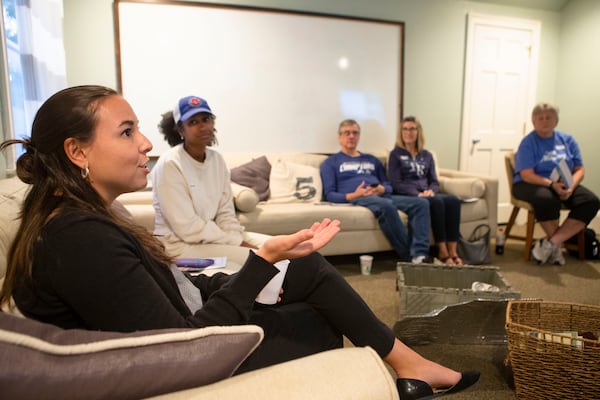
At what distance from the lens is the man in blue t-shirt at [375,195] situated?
322cm

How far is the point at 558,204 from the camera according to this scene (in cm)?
332

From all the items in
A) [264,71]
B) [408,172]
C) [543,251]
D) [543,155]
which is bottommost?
[543,251]

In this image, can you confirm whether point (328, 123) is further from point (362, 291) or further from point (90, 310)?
point (90, 310)

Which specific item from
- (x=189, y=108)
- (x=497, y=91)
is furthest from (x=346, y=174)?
(x=497, y=91)

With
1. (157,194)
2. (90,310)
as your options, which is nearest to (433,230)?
(157,194)

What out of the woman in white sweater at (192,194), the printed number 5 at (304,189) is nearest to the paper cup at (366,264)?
the printed number 5 at (304,189)

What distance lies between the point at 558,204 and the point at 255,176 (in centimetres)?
232

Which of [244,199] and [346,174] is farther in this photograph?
[346,174]

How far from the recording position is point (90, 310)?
33.4 inches

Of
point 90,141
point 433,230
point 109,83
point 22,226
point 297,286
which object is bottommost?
point 433,230

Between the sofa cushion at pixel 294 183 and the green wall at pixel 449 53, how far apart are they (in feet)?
4.60

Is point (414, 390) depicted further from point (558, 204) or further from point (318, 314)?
point (558, 204)

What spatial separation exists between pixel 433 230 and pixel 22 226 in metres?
2.89

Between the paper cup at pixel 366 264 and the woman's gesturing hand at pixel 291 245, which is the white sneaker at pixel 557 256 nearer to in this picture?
the paper cup at pixel 366 264
